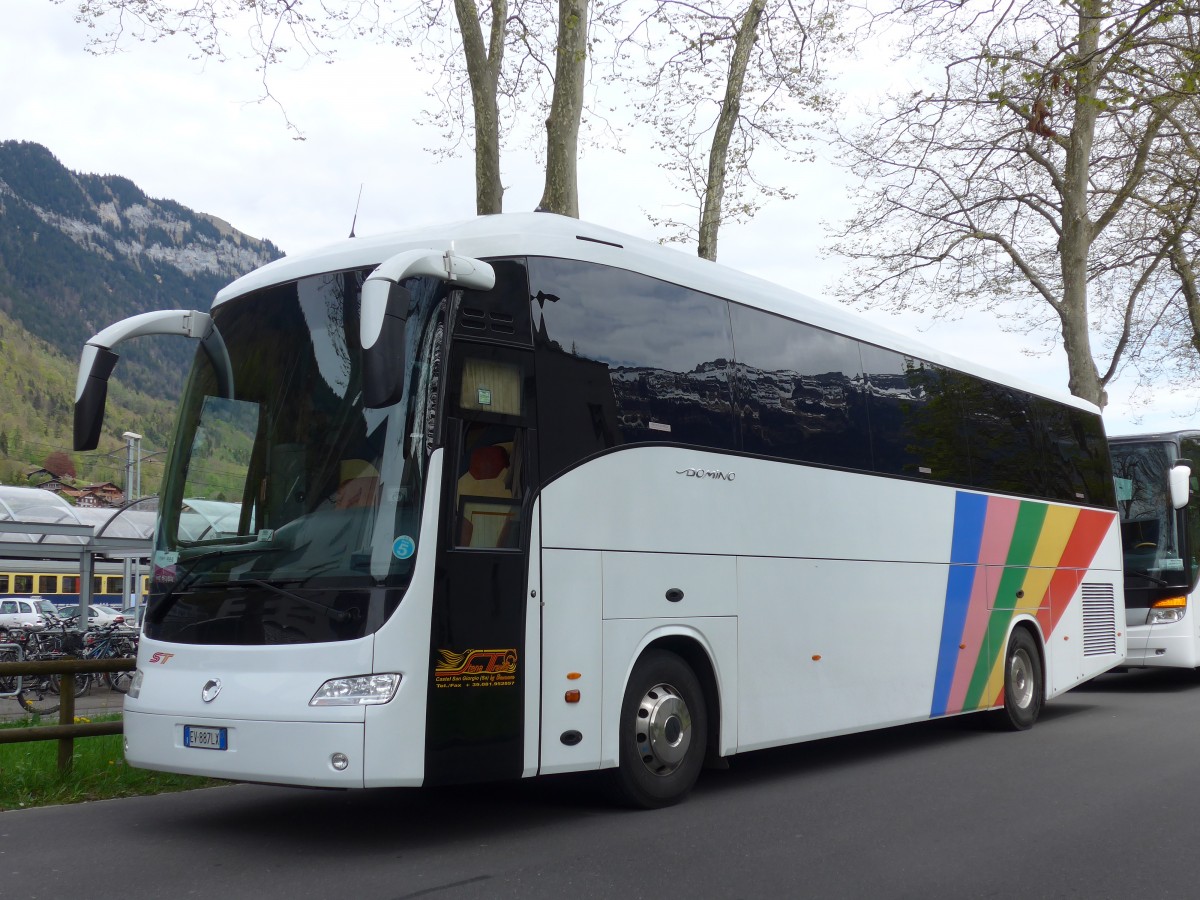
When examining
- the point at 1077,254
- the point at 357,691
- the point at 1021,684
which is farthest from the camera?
the point at 1077,254

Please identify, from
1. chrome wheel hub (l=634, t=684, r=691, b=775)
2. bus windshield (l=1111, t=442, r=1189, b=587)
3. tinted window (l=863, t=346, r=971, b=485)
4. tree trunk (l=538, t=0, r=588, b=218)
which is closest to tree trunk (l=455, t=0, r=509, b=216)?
tree trunk (l=538, t=0, r=588, b=218)

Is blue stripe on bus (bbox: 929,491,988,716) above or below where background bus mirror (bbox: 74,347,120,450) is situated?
below

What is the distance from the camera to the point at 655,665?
8133mm

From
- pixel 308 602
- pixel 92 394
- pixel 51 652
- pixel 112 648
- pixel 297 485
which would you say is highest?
pixel 92 394

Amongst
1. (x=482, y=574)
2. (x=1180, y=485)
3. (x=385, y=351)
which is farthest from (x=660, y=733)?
(x=1180, y=485)

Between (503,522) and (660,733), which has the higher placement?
(503,522)

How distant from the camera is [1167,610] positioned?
1709 centimetres

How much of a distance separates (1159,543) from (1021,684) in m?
5.42

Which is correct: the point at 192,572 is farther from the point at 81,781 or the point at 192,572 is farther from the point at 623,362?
the point at 623,362

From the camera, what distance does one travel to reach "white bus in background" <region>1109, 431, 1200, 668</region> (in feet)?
55.7

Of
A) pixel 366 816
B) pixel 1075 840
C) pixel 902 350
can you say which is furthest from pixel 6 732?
pixel 902 350

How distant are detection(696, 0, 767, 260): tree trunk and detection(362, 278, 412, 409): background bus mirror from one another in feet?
37.4

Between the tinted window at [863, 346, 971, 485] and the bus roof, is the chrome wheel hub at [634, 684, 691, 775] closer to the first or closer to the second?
the bus roof

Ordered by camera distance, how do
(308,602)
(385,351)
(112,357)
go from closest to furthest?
1. (385,351)
2. (308,602)
3. (112,357)
